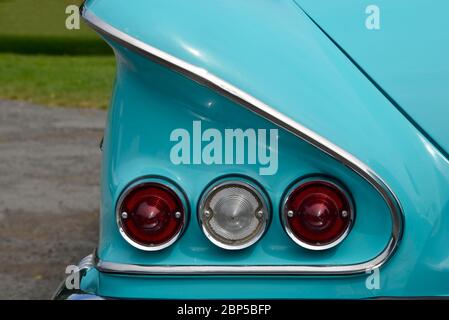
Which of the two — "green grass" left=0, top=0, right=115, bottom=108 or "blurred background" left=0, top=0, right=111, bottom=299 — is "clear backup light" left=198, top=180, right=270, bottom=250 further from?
"green grass" left=0, top=0, right=115, bottom=108

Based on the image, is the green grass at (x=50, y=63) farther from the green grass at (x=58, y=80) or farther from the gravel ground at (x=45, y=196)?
the gravel ground at (x=45, y=196)

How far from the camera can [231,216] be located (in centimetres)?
207

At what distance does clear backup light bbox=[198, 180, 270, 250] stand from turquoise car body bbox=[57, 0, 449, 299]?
0.02 m

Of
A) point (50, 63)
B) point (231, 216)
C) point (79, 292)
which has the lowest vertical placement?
point (79, 292)

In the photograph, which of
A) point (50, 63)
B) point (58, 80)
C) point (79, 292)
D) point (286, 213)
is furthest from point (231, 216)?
point (50, 63)

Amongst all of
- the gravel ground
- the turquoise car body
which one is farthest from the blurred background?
the turquoise car body

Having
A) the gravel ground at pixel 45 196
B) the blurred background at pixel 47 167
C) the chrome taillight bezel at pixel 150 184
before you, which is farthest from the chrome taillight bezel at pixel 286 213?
the gravel ground at pixel 45 196

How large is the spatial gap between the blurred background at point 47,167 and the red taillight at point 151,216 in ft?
2.55

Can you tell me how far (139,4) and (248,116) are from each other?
35 centimetres

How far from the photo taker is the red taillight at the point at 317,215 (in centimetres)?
208

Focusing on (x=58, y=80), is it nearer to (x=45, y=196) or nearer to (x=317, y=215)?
(x=45, y=196)

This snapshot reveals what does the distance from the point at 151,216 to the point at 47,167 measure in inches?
234

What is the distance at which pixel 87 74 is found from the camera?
50.0 feet
